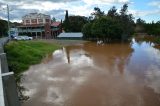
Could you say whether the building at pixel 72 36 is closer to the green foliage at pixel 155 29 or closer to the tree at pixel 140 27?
the green foliage at pixel 155 29

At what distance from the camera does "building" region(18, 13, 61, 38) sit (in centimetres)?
8244

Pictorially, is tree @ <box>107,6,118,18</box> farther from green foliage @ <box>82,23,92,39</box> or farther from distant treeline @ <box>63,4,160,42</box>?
green foliage @ <box>82,23,92,39</box>

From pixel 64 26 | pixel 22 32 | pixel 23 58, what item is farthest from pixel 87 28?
pixel 23 58

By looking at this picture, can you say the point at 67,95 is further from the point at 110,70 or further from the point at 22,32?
the point at 22,32

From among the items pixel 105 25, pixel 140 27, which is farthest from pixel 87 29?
pixel 140 27

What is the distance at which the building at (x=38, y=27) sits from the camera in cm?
8244

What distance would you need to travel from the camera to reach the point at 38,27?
278 ft

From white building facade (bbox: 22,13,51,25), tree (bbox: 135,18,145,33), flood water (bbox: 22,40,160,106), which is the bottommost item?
flood water (bbox: 22,40,160,106)

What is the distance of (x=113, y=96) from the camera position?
15711 millimetres

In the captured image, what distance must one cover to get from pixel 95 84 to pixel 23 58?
43.6 feet

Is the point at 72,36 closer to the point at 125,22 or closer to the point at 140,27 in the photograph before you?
the point at 125,22

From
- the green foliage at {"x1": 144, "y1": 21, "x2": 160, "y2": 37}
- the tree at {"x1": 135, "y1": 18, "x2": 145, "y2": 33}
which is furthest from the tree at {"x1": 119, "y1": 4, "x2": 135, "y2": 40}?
the tree at {"x1": 135, "y1": 18, "x2": 145, "y2": 33}

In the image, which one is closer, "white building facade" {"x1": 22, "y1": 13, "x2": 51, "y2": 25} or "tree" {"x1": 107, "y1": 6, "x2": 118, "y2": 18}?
"tree" {"x1": 107, "y1": 6, "x2": 118, "y2": 18}

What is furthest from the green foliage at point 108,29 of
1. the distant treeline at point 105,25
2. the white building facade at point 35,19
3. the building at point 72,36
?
the white building facade at point 35,19
